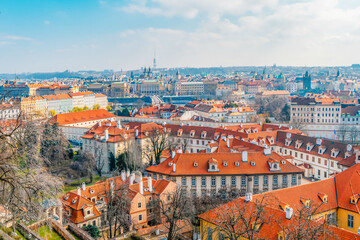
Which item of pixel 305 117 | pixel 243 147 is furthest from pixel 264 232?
pixel 305 117

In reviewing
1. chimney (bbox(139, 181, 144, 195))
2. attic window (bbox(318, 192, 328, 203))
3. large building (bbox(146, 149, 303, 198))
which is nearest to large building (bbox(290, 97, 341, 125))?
large building (bbox(146, 149, 303, 198))

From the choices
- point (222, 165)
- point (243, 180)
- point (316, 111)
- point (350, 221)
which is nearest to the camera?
point (350, 221)

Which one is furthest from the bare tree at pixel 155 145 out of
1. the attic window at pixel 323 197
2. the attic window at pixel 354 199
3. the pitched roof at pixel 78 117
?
the attic window at pixel 354 199

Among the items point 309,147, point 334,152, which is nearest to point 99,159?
point 309,147

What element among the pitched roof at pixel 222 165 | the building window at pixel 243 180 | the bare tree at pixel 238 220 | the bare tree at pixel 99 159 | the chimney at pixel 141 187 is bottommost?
the bare tree at pixel 99 159

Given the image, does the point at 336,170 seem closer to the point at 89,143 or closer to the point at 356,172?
the point at 356,172

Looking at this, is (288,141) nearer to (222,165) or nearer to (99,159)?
(222,165)

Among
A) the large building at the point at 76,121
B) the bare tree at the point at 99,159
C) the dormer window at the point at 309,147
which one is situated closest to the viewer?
the dormer window at the point at 309,147

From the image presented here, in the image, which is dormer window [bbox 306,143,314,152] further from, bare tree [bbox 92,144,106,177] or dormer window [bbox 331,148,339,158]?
bare tree [bbox 92,144,106,177]

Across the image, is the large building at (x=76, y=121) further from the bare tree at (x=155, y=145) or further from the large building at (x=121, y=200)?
the large building at (x=121, y=200)

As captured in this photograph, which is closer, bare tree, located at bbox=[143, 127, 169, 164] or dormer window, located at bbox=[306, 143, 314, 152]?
dormer window, located at bbox=[306, 143, 314, 152]
